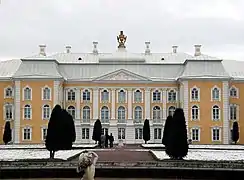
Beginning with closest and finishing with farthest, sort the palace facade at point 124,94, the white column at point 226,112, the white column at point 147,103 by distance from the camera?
the white column at point 226,112 < the palace facade at point 124,94 < the white column at point 147,103

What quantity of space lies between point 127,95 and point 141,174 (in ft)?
133

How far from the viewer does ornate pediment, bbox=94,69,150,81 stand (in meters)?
55.7

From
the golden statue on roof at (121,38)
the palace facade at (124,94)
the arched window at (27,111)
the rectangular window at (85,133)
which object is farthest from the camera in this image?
the golden statue on roof at (121,38)

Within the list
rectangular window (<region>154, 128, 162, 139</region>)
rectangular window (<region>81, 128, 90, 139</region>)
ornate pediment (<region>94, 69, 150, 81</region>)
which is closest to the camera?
rectangular window (<region>81, 128, 90, 139</region>)

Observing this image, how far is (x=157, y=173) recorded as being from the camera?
613 inches

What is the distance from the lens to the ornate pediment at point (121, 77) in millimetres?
55688

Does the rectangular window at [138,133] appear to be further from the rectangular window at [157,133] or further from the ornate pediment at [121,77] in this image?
the ornate pediment at [121,77]

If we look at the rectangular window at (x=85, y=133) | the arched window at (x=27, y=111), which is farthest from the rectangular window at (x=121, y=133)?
the arched window at (x=27, y=111)

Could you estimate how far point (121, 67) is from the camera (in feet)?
186

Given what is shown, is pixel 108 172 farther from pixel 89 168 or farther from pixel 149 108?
pixel 149 108

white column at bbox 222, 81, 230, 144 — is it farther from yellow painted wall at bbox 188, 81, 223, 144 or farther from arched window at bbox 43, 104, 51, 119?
arched window at bbox 43, 104, 51, 119

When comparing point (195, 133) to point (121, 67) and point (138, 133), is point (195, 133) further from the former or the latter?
point (121, 67)

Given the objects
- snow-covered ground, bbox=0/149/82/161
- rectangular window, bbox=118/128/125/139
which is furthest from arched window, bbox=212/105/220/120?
snow-covered ground, bbox=0/149/82/161

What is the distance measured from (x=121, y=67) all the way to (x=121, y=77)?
55.5 inches
